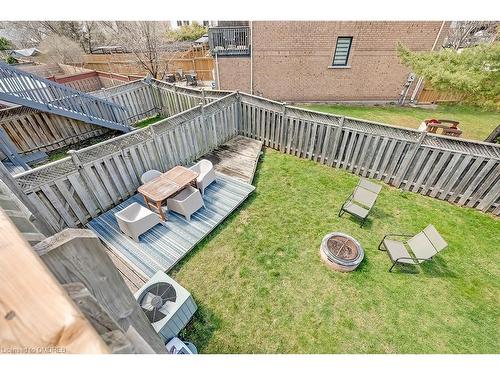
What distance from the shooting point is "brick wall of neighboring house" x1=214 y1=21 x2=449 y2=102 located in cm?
1302

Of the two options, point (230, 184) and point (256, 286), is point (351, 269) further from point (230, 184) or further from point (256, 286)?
point (230, 184)

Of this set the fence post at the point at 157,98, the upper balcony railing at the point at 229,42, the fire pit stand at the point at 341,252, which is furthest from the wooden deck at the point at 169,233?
the upper balcony railing at the point at 229,42

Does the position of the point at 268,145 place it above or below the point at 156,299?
below

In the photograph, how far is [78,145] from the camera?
9.70m

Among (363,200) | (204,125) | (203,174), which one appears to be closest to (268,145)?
(204,125)

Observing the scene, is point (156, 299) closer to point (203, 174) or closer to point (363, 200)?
point (203, 174)

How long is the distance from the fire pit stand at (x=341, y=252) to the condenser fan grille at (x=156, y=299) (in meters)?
3.16

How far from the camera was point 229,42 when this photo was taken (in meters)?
14.1

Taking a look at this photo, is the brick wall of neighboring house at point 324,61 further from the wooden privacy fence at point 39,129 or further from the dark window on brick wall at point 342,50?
the wooden privacy fence at point 39,129

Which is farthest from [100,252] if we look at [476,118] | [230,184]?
[476,118]

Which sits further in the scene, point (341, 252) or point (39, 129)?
point (39, 129)

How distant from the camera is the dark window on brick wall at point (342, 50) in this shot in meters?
13.6

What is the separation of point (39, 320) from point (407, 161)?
795cm
